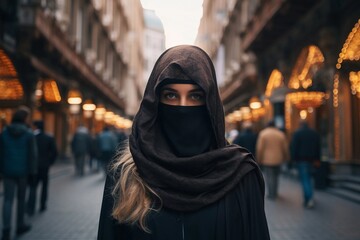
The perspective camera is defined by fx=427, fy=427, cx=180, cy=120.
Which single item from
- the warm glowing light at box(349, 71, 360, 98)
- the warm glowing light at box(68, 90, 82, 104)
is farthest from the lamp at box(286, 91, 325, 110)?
the warm glowing light at box(68, 90, 82, 104)

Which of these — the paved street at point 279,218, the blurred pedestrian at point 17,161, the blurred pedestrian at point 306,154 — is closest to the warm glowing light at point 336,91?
the paved street at point 279,218

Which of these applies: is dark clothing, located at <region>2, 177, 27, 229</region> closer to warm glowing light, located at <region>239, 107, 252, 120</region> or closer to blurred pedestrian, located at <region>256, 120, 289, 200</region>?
blurred pedestrian, located at <region>256, 120, 289, 200</region>

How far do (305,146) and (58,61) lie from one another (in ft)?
43.3

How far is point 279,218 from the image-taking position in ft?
26.5

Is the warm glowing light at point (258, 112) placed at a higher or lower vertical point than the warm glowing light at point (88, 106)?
lower

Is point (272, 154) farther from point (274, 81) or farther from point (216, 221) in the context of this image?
point (274, 81)

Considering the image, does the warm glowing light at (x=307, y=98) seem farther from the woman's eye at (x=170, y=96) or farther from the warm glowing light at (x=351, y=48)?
the woman's eye at (x=170, y=96)

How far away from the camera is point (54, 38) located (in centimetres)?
1706

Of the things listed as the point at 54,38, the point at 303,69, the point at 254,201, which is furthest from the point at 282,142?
the point at 54,38

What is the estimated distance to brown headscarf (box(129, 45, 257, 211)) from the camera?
1805 millimetres

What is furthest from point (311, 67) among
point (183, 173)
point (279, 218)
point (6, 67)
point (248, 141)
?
point (183, 173)

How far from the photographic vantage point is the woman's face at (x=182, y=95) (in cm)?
191

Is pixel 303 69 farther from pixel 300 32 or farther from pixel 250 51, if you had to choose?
pixel 250 51

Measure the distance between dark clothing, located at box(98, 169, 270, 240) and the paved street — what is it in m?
4.93
